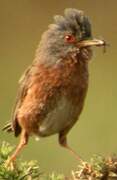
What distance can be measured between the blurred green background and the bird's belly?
100 centimetres

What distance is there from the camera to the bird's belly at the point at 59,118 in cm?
720

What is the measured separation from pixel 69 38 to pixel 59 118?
1.96ft

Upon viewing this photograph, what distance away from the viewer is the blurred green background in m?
8.93

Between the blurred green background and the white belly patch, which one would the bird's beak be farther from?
the blurred green background

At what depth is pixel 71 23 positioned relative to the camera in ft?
24.0

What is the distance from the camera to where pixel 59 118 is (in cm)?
731

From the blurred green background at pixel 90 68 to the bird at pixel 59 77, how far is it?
1078 millimetres

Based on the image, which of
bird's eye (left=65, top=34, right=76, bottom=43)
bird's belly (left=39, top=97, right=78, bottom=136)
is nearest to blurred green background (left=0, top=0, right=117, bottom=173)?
bird's belly (left=39, top=97, right=78, bottom=136)

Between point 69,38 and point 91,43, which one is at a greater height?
point 69,38

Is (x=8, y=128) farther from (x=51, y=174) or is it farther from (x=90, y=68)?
(x=51, y=174)

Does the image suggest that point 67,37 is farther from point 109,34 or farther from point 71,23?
point 109,34

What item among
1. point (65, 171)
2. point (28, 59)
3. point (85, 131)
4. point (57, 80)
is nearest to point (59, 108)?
point (57, 80)

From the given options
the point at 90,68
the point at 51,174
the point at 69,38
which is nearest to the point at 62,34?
the point at 69,38

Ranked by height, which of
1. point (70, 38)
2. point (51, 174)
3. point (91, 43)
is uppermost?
point (70, 38)
